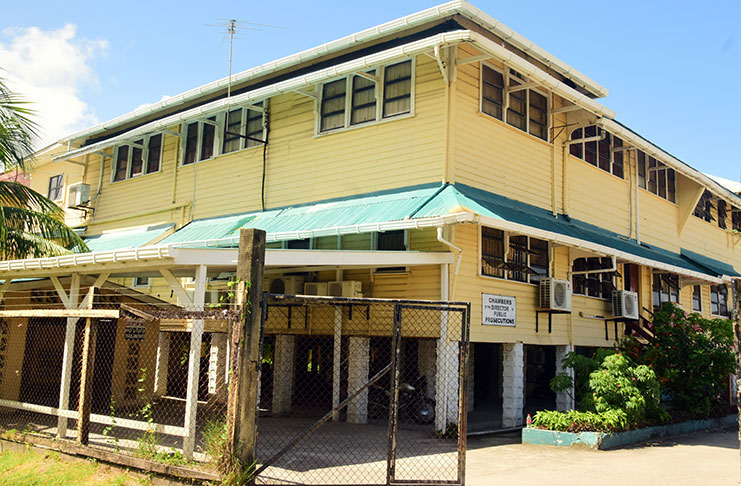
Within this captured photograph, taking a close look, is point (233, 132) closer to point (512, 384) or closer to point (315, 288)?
point (315, 288)

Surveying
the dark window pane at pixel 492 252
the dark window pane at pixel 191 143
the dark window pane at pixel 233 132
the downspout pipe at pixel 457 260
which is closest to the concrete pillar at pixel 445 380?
the downspout pipe at pixel 457 260

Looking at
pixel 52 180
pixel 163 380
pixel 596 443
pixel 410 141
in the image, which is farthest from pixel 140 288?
pixel 596 443

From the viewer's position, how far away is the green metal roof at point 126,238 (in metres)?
17.8

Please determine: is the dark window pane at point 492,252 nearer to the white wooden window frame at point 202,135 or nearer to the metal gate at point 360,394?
the metal gate at point 360,394

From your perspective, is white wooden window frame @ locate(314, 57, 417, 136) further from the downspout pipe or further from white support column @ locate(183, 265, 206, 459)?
white support column @ locate(183, 265, 206, 459)

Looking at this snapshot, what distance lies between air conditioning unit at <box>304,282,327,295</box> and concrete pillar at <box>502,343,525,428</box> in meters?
4.12

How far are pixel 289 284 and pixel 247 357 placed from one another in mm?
7773

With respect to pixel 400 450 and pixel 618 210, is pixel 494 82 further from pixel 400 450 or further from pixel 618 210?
pixel 400 450

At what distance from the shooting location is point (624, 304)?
16.4m

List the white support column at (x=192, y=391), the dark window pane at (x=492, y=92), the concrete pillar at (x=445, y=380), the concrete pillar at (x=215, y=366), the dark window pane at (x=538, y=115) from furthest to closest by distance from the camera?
the dark window pane at (x=538, y=115)
the dark window pane at (x=492, y=92)
the concrete pillar at (x=445, y=380)
the concrete pillar at (x=215, y=366)
the white support column at (x=192, y=391)

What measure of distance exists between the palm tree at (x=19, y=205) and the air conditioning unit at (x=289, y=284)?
15.4 feet

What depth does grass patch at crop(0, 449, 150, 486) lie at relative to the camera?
7340 millimetres

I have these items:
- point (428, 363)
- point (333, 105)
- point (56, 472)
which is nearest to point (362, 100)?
point (333, 105)

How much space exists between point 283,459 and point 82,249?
8741 millimetres
